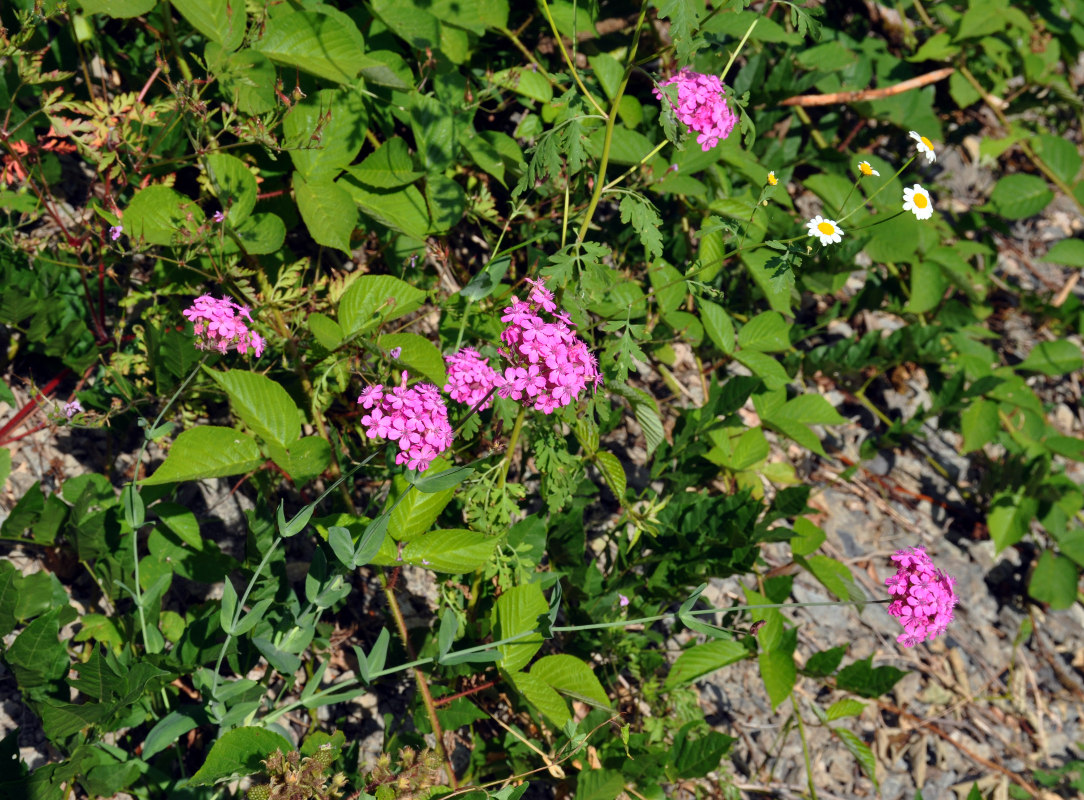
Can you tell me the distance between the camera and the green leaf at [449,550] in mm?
1711

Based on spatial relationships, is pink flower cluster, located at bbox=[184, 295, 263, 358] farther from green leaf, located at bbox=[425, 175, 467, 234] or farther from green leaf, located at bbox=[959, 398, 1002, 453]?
green leaf, located at bbox=[959, 398, 1002, 453]

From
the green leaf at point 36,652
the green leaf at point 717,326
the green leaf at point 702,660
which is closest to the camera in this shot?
the green leaf at point 36,652

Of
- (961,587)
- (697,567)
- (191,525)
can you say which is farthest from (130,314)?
(961,587)

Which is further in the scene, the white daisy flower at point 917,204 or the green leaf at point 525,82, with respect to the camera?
the green leaf at point 525,82

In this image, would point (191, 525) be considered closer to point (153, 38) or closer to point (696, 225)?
point (153, 38)

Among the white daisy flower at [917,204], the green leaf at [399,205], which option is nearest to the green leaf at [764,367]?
the white daisy flower at [917,204]

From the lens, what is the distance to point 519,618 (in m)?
1.83

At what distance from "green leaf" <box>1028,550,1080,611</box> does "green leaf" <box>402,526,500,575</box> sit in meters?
2.29

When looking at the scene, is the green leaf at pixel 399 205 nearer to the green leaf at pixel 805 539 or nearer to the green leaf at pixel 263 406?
the green leaf at pixel 263 406

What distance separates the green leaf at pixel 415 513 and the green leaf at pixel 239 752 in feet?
1.42

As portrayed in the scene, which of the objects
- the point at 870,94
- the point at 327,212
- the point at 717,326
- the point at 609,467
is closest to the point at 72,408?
the point at 327,212

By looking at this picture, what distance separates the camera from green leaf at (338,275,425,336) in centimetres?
196

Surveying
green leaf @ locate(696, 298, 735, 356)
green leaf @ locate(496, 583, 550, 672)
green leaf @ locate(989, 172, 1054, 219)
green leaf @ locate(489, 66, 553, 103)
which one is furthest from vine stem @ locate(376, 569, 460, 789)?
green leaf @ locate(989, 172, 1054, 219)

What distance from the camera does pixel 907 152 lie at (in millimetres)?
3689
